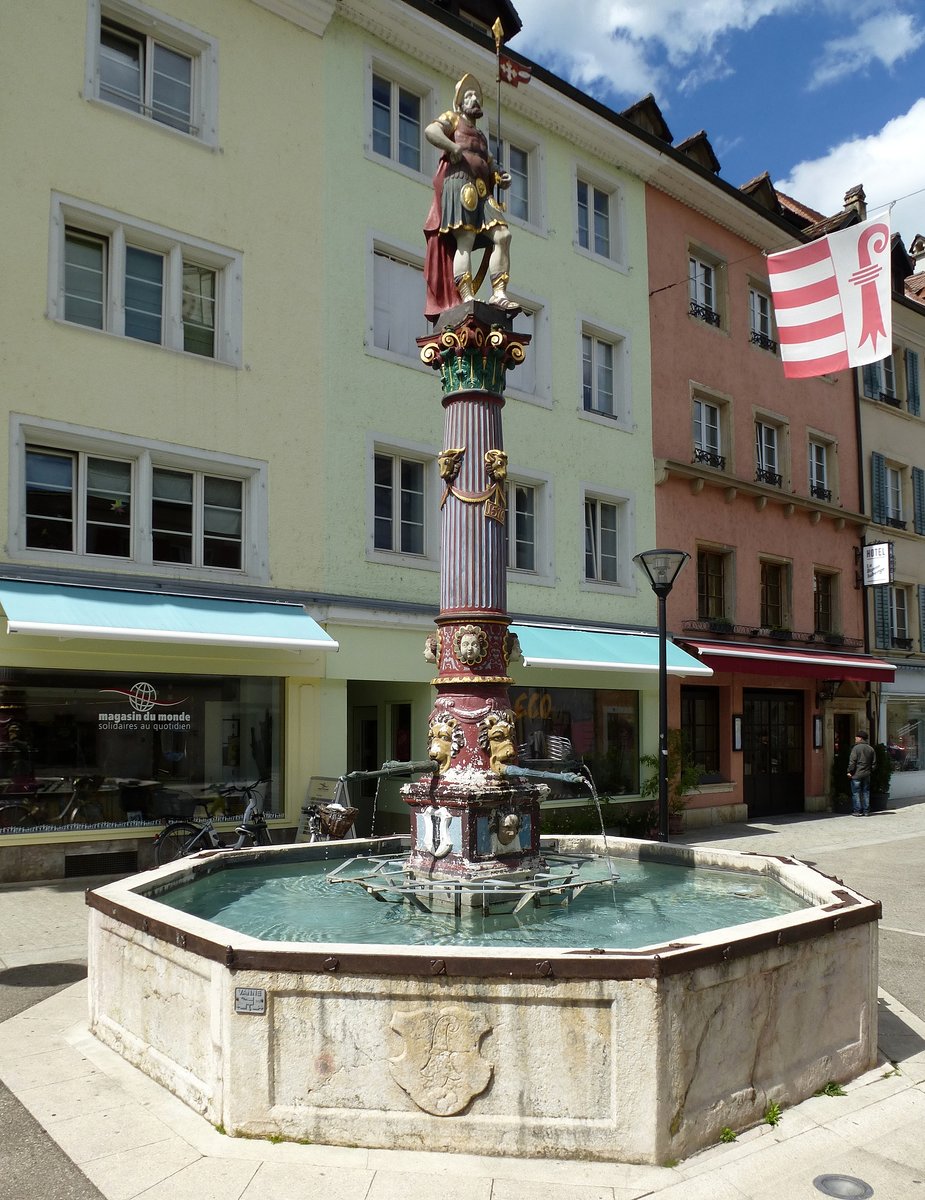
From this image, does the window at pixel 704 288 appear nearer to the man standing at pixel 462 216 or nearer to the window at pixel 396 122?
the window at pixel 396 122

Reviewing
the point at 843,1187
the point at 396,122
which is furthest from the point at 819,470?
the point at 843,1187

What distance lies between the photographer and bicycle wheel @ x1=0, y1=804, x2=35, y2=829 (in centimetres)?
1189

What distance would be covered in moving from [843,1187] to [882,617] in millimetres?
23208

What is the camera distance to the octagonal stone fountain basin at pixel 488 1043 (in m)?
4.48

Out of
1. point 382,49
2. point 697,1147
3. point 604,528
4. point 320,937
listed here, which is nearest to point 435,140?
point 320,937

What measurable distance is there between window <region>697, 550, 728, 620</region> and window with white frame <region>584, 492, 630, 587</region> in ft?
7.57

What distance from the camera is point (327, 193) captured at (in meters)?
15.5

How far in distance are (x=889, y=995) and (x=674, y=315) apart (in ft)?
53.4

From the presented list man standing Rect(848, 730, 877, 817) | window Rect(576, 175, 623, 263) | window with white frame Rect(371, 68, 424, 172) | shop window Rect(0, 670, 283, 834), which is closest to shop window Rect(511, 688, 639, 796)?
shop window Rect(0, 670, 283, 834)

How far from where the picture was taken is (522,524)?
18.1m

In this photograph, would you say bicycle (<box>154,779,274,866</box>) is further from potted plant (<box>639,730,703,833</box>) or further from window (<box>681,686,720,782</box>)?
window (<box>681,686,720,782</box>)

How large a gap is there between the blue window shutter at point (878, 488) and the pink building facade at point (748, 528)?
866mm

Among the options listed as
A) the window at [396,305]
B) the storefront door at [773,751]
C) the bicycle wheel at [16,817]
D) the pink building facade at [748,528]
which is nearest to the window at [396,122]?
the window at [396,305]

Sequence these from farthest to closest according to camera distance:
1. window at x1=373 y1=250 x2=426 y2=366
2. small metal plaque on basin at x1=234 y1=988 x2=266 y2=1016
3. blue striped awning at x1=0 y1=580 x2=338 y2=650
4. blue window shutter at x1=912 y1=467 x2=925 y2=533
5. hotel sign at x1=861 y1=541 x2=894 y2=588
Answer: blue window shutter at x1=912 y1=467 x2=925 y2=533, hotel sign at x1=861 y1=541 x2=894 y2=588, window at x1=373 y1=250 x2=426 y2=366, blue striped awning at x1=0 y1=580 x2=338 y2=650, small metal plaque on basin at x1=234 y1=988 x2=266 y2=1016
